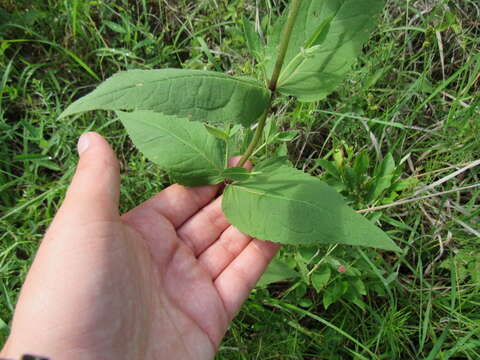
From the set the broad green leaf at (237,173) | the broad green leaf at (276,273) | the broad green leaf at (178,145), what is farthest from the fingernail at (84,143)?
the broad green leaf at (276,273)

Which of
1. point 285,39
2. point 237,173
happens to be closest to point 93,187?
point 237,173

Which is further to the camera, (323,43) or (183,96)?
(323,43)

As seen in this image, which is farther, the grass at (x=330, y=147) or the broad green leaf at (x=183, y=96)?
the grass at (x=330, y=147)

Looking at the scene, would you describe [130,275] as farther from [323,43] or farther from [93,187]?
[323,43]

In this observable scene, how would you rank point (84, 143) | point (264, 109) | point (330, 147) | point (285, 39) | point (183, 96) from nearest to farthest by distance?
point (183, 96) → point (285, 39) → point (264, 109) → point (84, 143) → point (330, 147)

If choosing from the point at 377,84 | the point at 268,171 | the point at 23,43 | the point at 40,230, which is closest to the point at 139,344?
the point at 268,171

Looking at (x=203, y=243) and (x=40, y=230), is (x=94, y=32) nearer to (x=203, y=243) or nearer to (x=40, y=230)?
(x=40, y=230)

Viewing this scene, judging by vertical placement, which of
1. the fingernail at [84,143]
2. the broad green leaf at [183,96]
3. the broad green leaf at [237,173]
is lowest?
the broad green leaf at [237,173]

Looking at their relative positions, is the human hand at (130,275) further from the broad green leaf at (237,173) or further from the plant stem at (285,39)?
Answer: the plant stem at (285,39)
